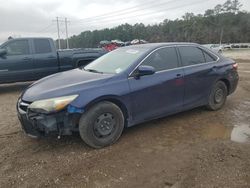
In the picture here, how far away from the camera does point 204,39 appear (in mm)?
87562

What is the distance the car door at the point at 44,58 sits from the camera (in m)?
9.49

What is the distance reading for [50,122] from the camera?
4027 mm

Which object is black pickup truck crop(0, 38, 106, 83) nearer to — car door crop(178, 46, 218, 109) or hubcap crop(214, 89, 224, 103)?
car door crop(178, 46, 218, 109)

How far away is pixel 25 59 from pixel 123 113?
5.81 metres

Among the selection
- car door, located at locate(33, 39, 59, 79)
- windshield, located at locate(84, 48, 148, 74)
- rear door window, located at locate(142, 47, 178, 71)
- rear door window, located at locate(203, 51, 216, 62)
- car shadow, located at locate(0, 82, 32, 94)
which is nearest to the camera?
windshield, located at locate(84, 48, 148, 74)

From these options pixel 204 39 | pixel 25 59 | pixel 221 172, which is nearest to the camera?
pixel 221 172

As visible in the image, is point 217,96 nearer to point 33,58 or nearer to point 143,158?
point 143,158

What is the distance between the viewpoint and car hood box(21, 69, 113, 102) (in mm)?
4148

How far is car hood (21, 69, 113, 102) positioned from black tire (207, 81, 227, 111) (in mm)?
2618

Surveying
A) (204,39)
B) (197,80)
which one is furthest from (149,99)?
(204,39)

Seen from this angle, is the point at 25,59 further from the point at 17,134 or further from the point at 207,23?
the point at 207,23

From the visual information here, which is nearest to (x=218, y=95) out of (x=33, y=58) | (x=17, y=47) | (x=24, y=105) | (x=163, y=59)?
(x=163, y=59)

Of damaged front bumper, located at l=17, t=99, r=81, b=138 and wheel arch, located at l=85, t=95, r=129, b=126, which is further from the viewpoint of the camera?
wheel arch, located at l=85, t=95, r=129, b=126

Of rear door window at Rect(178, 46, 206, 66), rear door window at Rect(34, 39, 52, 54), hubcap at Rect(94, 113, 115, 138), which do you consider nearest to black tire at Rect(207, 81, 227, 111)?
rear door window at Rect(178, 46, 206, 66)
